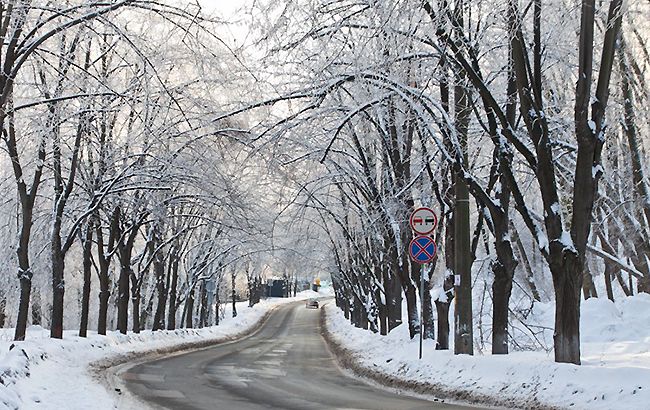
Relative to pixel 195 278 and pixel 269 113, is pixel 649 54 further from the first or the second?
pixel 195 278

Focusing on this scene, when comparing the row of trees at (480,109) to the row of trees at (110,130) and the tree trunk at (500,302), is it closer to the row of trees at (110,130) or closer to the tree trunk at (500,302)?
the tree trunk at (500,302)

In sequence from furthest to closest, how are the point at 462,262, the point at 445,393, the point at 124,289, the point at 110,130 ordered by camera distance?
the point at 124,289
the point at 110,130
the point at 462,262
the point at 445,393

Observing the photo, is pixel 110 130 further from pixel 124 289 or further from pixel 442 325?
pixel 442 325

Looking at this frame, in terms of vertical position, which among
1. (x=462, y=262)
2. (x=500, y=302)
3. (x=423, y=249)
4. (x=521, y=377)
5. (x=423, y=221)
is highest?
(x=423, y=221)

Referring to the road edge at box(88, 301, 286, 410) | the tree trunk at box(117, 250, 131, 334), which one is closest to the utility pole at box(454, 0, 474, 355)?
the road edge at box(88, 301, 286, 410)

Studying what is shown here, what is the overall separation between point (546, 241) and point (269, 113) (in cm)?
723

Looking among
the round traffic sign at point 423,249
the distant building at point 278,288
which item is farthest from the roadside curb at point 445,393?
the distant building at point 278,288

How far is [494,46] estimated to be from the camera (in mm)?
13922

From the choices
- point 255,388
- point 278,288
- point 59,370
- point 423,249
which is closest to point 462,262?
point 423,249

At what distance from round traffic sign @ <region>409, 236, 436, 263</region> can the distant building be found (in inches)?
5087

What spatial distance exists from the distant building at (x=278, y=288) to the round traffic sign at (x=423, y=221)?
424ft

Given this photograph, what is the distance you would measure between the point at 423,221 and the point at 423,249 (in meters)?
0.58

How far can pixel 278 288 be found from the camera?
482ft

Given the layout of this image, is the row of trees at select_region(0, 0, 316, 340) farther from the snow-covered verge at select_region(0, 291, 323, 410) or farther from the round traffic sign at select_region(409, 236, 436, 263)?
the round traffic sign at select_region(409, 236, 436, 263)
